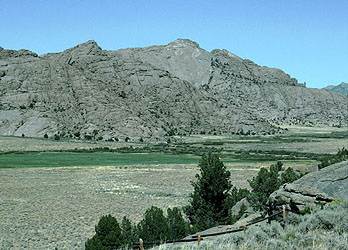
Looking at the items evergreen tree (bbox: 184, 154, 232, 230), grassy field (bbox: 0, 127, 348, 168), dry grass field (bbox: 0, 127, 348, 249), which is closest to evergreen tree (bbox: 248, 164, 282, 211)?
evergreen tree (bbox: 184, 154, 232, 230)

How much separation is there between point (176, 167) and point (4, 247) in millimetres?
45781

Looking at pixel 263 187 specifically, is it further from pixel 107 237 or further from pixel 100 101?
pixel 100 101

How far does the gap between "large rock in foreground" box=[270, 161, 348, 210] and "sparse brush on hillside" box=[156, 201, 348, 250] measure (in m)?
1.45

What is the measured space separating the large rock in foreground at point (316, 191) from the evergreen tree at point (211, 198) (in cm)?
665

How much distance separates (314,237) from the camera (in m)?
9.80

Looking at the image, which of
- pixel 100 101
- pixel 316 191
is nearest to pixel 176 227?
pixel 316 191

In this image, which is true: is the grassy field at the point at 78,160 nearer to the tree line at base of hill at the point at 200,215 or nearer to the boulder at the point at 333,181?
the tree line at base of hill at the point at 200,215

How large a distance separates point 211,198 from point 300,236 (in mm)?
14514

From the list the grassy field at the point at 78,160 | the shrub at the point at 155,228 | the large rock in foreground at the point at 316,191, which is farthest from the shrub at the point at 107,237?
the grassy field at the point at 78,160

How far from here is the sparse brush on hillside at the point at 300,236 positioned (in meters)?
9.50

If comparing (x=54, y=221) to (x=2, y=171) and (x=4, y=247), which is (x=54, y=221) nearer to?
(x=4, y=247)

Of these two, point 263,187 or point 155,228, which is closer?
point 155,228

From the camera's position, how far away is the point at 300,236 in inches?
396

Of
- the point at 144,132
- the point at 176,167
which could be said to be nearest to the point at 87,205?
the point at 176,167
